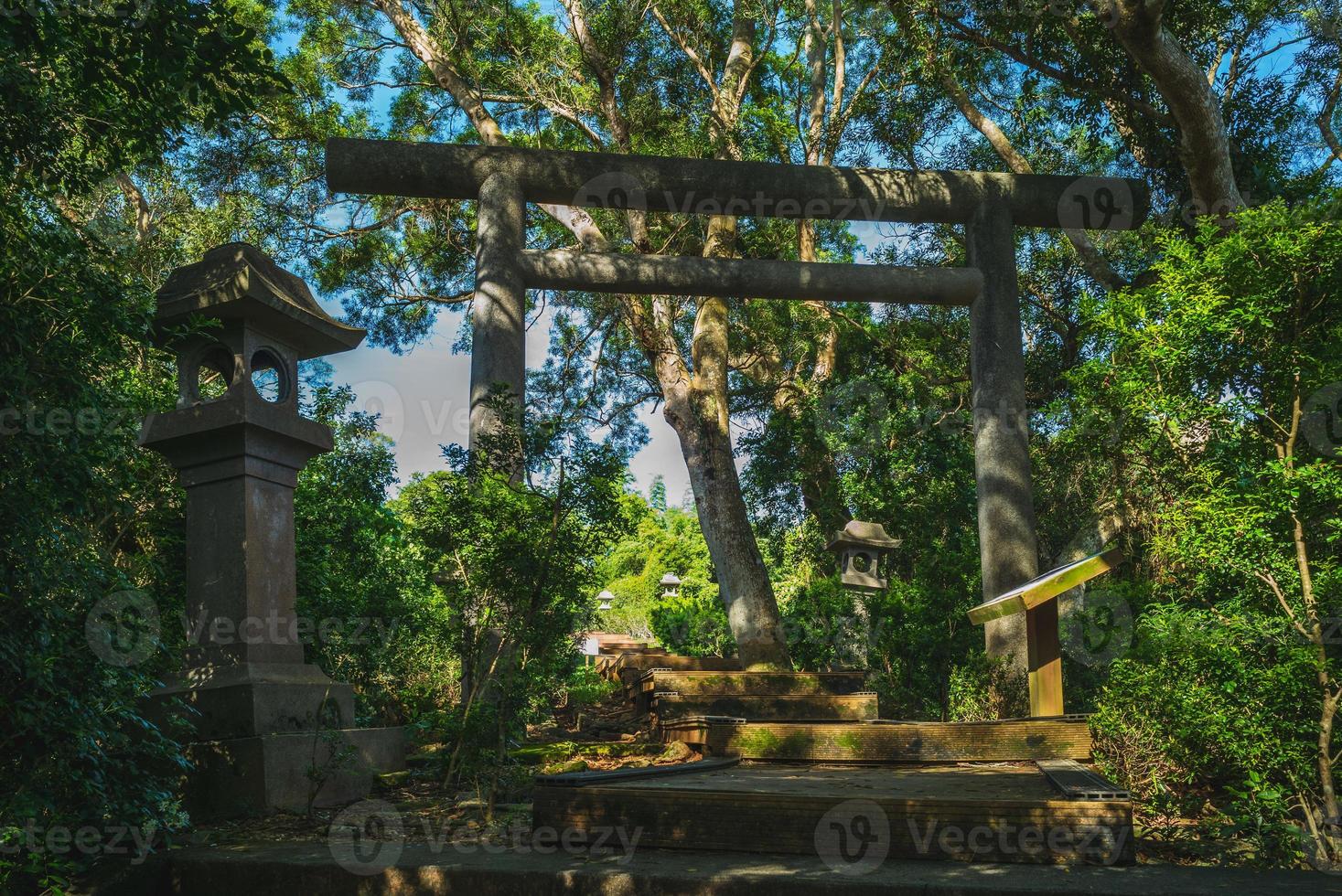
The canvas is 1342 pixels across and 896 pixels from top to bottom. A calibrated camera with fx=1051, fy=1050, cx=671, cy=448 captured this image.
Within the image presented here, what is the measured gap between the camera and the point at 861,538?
11414 millimetres

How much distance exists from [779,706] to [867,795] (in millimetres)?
4806

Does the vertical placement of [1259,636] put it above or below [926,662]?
above

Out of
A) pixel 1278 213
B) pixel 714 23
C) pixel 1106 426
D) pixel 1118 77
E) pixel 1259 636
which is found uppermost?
pixel 714 23

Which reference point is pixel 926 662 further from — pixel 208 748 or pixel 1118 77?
pixel 208 748

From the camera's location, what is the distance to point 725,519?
1170 centimetres

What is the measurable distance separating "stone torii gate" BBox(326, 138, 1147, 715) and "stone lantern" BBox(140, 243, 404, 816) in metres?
2.39

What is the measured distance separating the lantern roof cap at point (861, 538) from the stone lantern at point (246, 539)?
5.81m

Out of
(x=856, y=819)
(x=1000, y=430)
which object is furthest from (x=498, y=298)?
(x=856, y=819)

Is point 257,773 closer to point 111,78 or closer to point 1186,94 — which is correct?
point 111,78

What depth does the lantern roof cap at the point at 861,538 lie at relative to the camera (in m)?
11.4

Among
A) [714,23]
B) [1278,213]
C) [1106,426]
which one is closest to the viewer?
[1278,213]

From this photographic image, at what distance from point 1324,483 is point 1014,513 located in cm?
452

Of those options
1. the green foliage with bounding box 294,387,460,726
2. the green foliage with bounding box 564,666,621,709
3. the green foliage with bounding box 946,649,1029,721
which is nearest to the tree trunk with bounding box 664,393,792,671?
the green foliage with bounding box 564,666,621,709

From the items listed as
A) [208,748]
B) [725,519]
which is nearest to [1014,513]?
[725,519]
